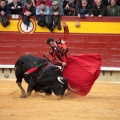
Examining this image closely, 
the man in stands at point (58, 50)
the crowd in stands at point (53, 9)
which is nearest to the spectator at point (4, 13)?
the crowd in stands at point (53, 9)

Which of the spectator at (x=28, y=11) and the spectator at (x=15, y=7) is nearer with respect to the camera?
the spectator at (x=28, y=11)

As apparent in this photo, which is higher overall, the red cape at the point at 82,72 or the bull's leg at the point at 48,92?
the red cape at the point at 82,72

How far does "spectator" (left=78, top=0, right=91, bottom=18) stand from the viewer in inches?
523

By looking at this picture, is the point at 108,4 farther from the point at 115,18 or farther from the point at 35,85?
the point at 35,85

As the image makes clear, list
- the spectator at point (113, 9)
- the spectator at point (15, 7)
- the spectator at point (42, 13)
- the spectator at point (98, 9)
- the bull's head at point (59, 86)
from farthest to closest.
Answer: the spectator at point (15, 7)
the spectator at point (42, 13)
the spectator at point (98, 9)
the spectator at point (113, 9)
the bull's head at point (59, 86)

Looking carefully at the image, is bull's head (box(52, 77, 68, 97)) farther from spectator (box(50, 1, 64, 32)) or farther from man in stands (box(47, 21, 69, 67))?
spectator (box(50, 1, 64, 32))

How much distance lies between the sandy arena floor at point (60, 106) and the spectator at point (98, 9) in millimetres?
2589

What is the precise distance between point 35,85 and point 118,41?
182 inches

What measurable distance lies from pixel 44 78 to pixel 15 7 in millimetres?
4297

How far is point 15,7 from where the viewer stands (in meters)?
13.9

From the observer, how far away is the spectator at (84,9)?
523 inches

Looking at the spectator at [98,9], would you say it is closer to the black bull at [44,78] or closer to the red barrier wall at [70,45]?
the red barrier wall at [70,45]

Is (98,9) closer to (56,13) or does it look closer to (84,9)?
(84,9)

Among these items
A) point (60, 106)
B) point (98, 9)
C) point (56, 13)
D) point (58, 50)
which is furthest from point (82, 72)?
point (56, 13)
